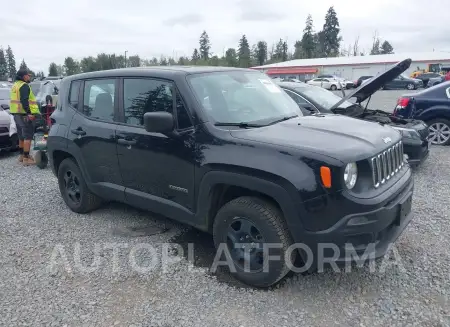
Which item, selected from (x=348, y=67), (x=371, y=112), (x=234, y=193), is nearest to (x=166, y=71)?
(x=234, y=193)

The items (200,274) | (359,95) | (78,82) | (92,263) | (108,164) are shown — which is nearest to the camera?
(200,274)

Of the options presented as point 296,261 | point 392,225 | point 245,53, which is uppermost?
point 245,53

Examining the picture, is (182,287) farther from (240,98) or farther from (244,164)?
(240,98)

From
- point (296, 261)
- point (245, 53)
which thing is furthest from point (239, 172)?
point (245, 53)

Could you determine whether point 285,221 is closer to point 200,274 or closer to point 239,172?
point 239,172

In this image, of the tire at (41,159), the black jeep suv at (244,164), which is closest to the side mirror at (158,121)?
the black jeep suv at (244,164)

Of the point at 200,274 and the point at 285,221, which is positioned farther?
the point at 200,274

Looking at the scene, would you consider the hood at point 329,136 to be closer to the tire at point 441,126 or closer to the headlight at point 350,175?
the headlight at point 350,175

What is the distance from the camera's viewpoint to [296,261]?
3324 mm

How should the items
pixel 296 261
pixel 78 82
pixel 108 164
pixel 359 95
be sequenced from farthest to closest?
1. pixel 359 95
2. pixel 78 82
3. pixel 108 164
4. pixel 296 261

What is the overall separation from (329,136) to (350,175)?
17.2 inches

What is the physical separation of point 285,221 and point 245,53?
92820mm

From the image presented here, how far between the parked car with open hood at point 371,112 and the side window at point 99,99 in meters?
2.96

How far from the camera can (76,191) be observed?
5.18 m
